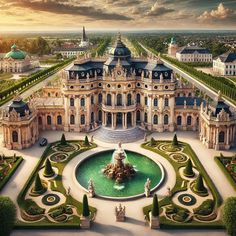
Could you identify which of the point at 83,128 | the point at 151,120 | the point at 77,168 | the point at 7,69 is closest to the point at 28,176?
the point at 77,168

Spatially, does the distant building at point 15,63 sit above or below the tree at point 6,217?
above

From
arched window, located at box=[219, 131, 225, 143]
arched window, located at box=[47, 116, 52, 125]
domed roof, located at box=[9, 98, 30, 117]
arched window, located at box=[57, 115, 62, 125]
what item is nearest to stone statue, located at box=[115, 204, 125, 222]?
arched window, located at box=[219, 131, 225, 143]

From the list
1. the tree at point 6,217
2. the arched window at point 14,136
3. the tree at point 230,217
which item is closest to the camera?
the tree at point 6,217

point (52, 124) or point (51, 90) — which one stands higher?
point (51, 90)

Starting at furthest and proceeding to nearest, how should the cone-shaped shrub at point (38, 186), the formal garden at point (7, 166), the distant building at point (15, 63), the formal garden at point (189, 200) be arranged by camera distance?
1. the distant building at point (15, 63)
2. the formal garden at point (7, 166)
3. the cone-shaped shrub at point (38, 186)
4. the formal garden at point (189, 200)

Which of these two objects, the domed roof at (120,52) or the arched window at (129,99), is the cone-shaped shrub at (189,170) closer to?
the arched window at (129,99)

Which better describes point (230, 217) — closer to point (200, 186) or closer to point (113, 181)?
point (200, 186)

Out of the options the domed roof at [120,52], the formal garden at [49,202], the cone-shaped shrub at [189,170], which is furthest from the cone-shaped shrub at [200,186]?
the domed roof at [120,52]

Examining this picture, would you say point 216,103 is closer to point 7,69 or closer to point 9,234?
point 9,234
